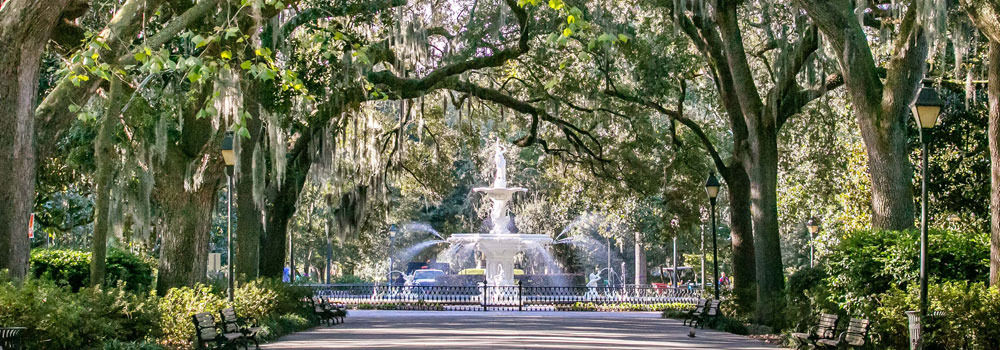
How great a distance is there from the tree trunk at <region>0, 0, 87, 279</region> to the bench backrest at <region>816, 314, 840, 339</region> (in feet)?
35.1

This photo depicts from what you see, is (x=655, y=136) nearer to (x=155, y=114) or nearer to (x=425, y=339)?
(x=425, y=339)

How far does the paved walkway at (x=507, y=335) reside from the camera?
1711 cm

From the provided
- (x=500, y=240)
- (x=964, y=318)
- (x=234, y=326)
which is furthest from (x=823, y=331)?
(x=500, y=240)

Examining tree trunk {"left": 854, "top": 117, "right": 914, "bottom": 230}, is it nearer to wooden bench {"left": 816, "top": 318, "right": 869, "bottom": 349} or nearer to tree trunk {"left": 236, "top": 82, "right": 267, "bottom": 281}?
wooden bench {"left": 816, "top": 318, "right": 869, "bottom": 349}

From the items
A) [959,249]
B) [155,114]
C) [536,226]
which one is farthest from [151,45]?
[536,226]

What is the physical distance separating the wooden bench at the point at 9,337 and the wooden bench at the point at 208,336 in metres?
3.47

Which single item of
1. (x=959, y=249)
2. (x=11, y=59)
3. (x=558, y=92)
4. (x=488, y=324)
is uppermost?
(x=558, y=92)

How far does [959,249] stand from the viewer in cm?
1492

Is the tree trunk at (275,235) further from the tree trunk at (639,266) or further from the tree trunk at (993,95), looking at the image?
the tree trunk at (639,266)

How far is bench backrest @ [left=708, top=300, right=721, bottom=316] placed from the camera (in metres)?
23.7

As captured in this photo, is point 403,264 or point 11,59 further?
point 403,264


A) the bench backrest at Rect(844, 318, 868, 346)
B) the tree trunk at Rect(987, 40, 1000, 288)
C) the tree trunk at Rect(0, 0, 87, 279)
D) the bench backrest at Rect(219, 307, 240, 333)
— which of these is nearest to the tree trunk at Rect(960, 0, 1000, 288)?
the tree trunk at Rect(987, 40, 1000, 288)

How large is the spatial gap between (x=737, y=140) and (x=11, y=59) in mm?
15741

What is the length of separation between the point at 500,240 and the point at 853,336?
22.8 metres
